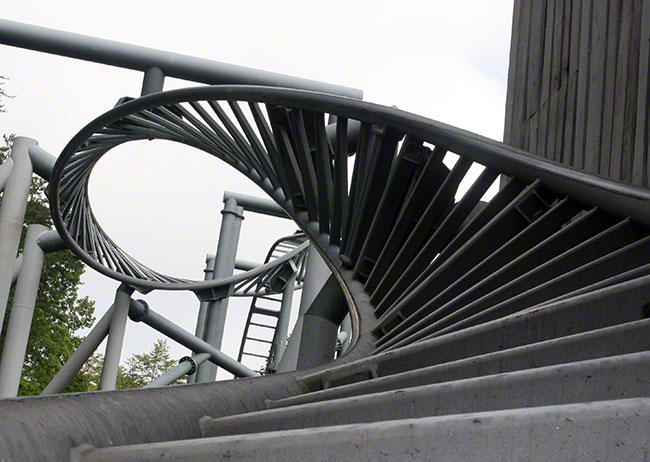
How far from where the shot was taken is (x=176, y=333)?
13.8 m

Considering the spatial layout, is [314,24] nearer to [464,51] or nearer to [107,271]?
[464,51]

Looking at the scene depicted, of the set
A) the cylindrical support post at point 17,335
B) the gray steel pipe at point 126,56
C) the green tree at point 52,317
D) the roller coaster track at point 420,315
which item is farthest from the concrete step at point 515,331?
the green tree at point 52,317

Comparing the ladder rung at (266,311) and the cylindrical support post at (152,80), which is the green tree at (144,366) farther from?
the cylindrical support post at (152,80)

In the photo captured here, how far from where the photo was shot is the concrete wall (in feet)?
17.9

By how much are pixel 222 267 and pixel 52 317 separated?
20.8 m

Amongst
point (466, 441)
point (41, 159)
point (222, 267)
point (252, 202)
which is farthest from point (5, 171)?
point (466, 441)

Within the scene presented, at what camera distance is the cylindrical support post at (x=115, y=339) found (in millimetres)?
12320

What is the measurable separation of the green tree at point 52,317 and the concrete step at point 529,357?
2839 cm

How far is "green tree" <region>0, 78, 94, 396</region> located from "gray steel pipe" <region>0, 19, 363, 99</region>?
72.0ft

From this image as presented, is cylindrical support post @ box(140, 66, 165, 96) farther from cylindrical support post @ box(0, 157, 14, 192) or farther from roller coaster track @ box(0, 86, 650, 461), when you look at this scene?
cylindrical support post @ box(0, 157, 14, 192)

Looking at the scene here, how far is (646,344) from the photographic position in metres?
3.22

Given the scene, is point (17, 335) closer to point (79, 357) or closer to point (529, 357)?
point (79, 357)

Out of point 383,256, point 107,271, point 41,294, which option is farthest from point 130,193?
point 383,256

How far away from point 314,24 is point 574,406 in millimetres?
34134
